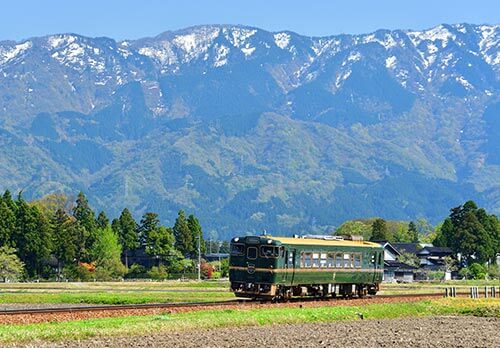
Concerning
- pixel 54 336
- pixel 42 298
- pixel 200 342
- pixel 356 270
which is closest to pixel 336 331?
pixel 200 342

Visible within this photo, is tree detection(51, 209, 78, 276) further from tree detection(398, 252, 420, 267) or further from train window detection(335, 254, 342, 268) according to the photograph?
train window detection(335, 254, 342, 268)

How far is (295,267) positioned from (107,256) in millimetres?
106560

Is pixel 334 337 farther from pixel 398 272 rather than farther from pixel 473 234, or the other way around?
pixel 473 234

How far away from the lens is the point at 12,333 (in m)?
36.2

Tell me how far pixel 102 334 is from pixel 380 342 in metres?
10.8

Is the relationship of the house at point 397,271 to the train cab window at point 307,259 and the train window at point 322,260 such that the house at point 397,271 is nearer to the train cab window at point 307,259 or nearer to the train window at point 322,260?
the train window at point 322,260

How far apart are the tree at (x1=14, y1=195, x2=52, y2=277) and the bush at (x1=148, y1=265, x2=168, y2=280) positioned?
17.1m

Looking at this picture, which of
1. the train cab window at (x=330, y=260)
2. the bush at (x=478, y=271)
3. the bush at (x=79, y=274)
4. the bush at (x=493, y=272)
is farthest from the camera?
the bush at (x=493, y=272)

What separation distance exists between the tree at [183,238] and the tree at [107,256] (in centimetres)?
1738

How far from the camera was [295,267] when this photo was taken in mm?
56844

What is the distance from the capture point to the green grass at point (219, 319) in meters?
37.3

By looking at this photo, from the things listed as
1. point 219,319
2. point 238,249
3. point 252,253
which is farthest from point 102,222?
point 219,319

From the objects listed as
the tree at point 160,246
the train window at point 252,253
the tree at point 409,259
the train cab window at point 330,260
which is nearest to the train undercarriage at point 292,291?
the train cab window at point 330,260

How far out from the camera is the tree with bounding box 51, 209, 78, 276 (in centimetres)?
15600
